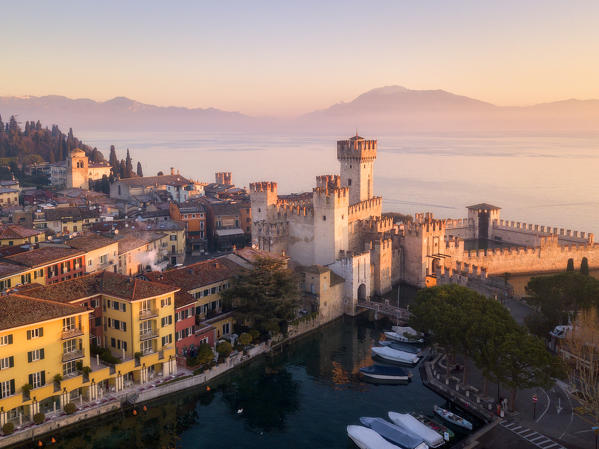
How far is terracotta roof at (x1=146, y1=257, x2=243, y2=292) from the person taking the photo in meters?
Answer: 35.0

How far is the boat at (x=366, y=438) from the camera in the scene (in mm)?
24609

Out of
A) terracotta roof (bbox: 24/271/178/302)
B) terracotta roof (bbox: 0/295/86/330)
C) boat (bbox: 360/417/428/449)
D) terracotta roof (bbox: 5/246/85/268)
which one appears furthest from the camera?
terracotta roof (bbox: 5/246/85/268)

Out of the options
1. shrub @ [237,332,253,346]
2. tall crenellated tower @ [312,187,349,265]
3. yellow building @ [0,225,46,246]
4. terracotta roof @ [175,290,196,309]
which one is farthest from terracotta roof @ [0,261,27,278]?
tall crenellated tower @ [312,187,349,265]

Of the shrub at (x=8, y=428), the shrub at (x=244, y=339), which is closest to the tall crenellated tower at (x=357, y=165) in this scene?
the shrub at (x=244, y=339)

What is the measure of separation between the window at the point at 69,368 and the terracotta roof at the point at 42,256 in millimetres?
10631

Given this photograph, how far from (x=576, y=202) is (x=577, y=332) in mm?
91267

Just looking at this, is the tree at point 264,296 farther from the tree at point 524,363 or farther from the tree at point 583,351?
the tree at point 583,351

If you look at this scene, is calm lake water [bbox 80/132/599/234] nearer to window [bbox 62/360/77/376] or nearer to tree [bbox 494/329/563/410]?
tree [bbox 494/329/563/410]

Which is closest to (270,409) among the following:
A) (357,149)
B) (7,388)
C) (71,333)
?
(71,333)

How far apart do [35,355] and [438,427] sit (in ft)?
59.5

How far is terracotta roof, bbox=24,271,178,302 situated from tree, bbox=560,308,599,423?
1979 centimetres

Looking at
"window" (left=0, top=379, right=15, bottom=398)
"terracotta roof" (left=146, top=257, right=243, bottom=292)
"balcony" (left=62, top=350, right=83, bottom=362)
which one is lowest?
"window" (left=0, top=379, right=15, bottom=398)

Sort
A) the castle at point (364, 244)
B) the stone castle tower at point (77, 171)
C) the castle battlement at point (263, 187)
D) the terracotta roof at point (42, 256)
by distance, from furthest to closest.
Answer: the stone castle tower at point (77, 171) < the castle battlement at point (263, 187) < the castle at point (364, 244) < the terracotta roof at point (42, 256)

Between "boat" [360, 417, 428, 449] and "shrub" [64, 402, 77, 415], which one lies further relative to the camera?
"shrub" [64, 402, 77, 415]
